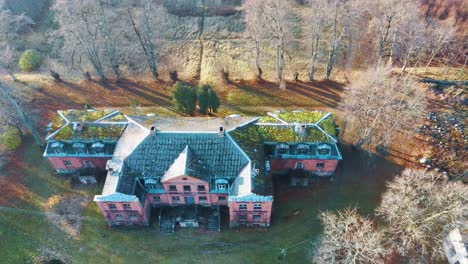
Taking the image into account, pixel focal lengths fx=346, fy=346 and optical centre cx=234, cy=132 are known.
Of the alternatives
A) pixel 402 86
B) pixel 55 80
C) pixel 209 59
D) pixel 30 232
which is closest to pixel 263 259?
pixel 402 86

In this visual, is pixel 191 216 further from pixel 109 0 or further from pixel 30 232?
pixel 109 0

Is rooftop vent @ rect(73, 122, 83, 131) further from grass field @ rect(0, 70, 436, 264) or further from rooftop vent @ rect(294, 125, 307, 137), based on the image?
rooftop vent @ rect(294, 125, 307, 137)

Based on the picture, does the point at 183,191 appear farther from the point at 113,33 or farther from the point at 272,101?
the point at 113,33

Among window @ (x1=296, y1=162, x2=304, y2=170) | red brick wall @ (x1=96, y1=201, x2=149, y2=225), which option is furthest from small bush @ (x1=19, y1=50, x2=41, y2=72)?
window @ (x1=296, y1=162, x2=304, y2=170)

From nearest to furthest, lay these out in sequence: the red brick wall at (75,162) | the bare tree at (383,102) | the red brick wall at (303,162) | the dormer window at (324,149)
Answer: the bare tree at (383,102)
the dormer window at (324,149)
the red brick wall at (303,162)
the red brick wall at (75,162)

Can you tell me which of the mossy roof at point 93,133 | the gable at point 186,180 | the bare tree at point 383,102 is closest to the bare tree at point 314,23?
the bare tree at point 383,102

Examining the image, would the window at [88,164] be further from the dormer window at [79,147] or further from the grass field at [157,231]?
the grass field at [157,231]

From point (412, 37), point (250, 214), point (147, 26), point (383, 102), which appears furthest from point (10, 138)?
point (412, 37)
